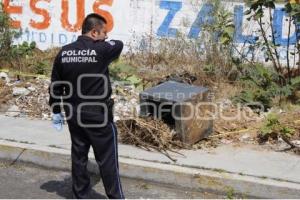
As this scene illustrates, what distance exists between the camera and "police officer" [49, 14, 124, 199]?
516 cm

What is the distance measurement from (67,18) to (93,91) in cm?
594

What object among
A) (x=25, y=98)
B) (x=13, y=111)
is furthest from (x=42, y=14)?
(x=13, y=111)

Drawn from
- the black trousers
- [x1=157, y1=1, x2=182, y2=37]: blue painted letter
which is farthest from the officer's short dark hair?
[x1=157, y1=1, x2=182, y2=37]: blue painted letter

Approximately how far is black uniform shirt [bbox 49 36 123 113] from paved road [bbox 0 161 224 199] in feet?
3.67

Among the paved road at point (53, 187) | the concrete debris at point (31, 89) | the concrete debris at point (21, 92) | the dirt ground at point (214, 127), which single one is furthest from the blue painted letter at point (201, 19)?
the paved road at point (53, 187)

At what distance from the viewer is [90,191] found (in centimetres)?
583

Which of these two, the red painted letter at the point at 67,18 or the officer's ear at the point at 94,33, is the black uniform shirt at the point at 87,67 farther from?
the red painted letter at the point at 67,18

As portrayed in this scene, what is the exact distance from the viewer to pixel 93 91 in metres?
5.19

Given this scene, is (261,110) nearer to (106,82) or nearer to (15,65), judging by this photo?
(106,82)

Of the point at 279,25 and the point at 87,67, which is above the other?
the point at 279,25

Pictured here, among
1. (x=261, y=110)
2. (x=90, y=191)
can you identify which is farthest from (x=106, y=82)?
(x=261, y=110)

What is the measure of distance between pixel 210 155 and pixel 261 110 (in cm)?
158

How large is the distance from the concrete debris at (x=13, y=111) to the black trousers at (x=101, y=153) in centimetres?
300

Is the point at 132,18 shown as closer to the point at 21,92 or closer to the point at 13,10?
the point at 13,10
